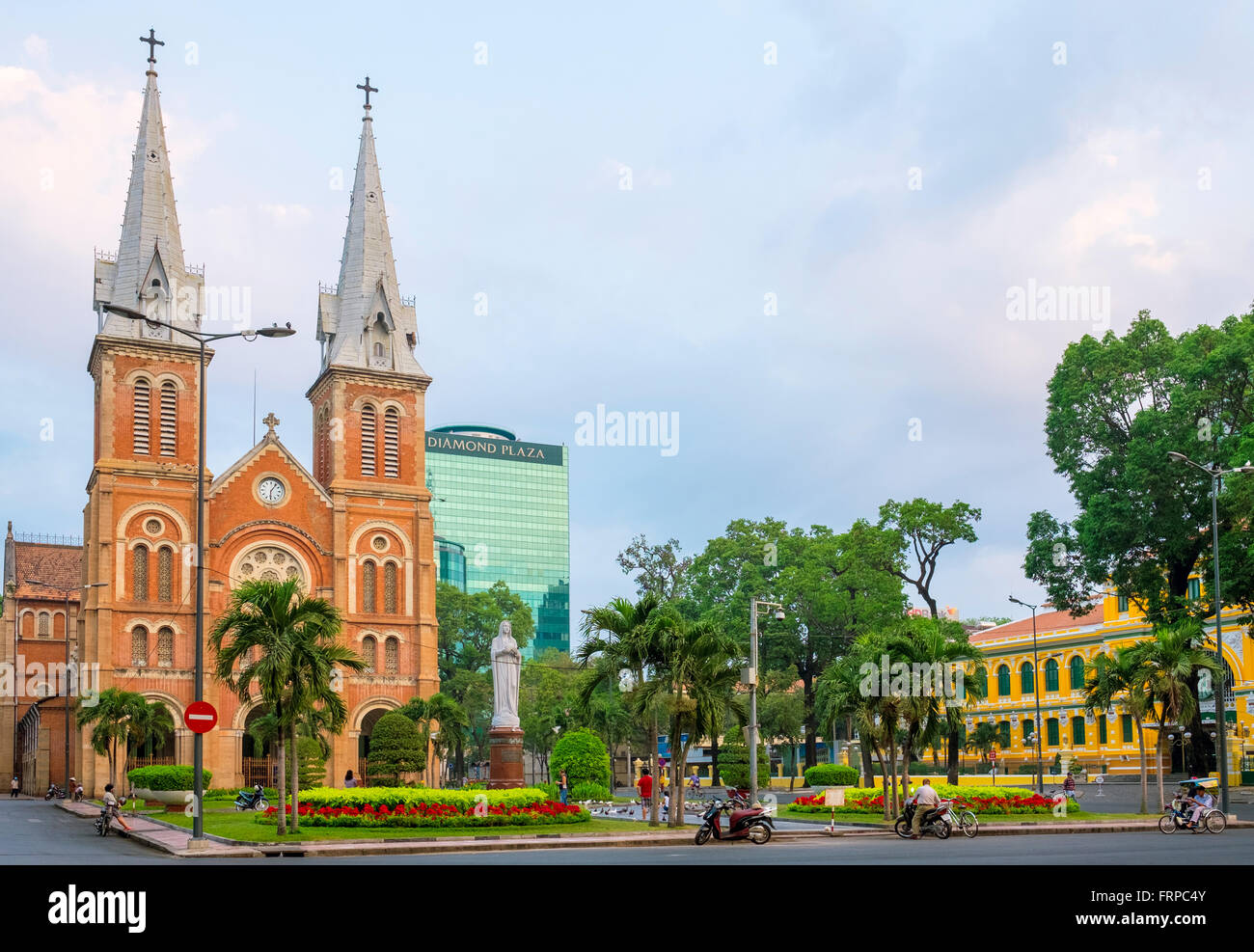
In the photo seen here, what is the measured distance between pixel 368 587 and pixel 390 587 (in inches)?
46.3

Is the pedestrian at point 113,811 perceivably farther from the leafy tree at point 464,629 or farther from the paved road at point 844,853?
the leafy tree at point 464,629

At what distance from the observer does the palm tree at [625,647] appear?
32656mm

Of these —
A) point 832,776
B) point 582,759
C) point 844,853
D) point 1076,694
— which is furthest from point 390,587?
point 844,853

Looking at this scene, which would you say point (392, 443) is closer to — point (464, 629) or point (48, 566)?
point (464, 629)

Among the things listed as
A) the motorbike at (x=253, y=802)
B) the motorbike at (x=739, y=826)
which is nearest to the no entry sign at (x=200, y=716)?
the motorbike at (x=739, y=826)

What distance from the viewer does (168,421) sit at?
2554 inches

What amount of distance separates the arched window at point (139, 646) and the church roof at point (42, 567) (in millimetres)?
31508

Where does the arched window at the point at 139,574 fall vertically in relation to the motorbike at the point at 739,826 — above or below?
above

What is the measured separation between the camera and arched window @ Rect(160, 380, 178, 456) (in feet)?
212

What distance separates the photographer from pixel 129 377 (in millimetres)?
64188
